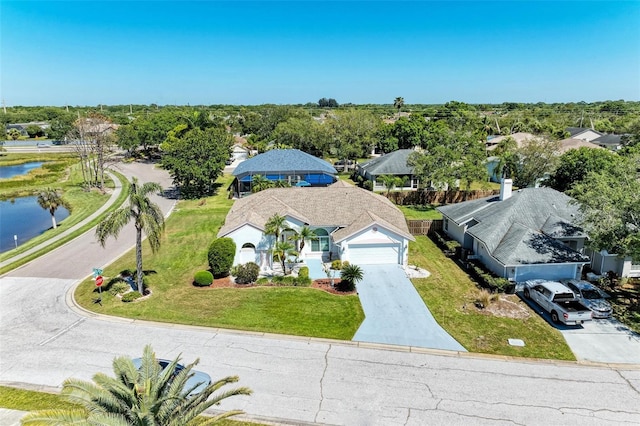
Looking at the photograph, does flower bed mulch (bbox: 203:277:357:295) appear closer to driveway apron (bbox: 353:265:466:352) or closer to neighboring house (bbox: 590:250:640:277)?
driveway apron (bbox: 353:265:466:352)

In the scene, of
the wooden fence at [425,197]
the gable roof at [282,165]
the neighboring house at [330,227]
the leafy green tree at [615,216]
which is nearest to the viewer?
the leafy green tree at [615,216]

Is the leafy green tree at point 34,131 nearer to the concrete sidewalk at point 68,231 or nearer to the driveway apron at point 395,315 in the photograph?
the concrete sidewalk at point 68,231

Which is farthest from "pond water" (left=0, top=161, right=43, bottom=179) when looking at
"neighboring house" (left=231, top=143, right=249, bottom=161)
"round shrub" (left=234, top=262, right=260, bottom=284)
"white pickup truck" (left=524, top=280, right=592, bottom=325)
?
"white pickup truck" (left=524, top=280, right=592, bottom=325)

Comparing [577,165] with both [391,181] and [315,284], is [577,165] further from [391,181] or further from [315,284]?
[315,284]

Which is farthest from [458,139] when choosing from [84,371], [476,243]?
[84,371]

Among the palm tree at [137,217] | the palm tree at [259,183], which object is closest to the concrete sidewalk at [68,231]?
A: the palm tree at [137,217]

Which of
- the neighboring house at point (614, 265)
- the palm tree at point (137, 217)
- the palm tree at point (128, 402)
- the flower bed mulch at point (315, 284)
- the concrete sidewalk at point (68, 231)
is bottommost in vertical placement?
the flower bed mulch at point (315, 284)

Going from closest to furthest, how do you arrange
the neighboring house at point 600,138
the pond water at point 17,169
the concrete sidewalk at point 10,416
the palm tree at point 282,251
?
the concrete sidewalk at point 10,416
the palm tree at point 282,251
the neighboring house at point 600,138
the pond water at point 17,169

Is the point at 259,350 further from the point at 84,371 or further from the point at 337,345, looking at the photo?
the point at 84,371
